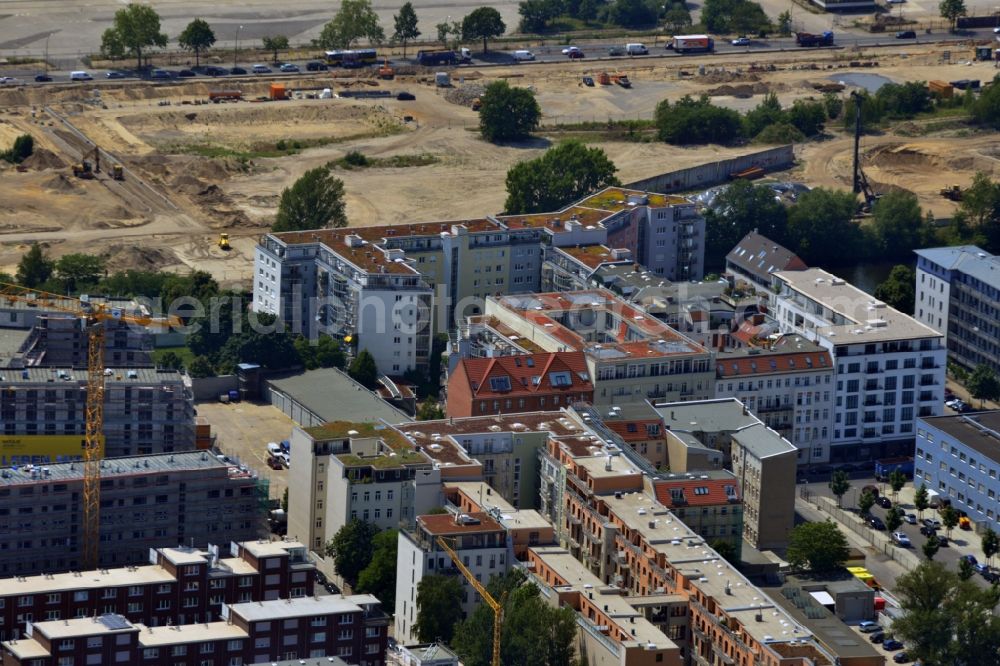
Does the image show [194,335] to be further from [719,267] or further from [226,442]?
[719,267]

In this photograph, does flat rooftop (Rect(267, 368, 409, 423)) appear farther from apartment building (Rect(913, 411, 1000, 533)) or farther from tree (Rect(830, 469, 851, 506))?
apartment building (Rect(913, 411, 1000, 533))

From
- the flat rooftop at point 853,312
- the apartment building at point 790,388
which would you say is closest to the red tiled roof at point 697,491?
the apartment building at point 790,388

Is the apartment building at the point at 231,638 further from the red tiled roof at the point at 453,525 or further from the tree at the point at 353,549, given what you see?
the tree at the point at 353,549

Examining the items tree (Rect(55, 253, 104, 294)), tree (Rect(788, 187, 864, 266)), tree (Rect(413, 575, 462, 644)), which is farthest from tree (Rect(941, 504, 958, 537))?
tree (Rect(55, 253, 104, 294))

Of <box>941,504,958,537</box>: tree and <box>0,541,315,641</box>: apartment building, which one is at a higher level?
<box>0,541,315,641</box>: apartment building

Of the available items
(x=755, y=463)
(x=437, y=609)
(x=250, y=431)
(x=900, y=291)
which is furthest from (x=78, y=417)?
(x=900, y=291)

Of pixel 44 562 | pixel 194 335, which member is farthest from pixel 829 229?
pixel 44 562

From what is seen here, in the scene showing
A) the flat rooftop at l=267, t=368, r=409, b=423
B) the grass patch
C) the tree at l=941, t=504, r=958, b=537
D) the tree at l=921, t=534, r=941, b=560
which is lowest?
the tree at l=921, t=534, r=941, b=560
